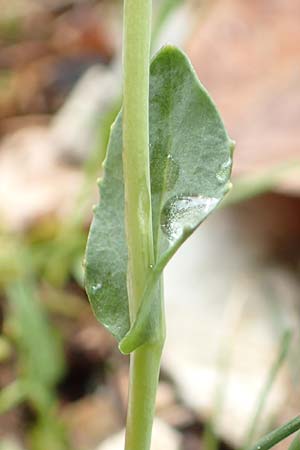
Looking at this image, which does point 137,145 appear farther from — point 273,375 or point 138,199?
A: point 273,375

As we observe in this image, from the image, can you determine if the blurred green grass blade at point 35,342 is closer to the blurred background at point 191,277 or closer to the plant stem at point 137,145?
the blurred background at point 191,277

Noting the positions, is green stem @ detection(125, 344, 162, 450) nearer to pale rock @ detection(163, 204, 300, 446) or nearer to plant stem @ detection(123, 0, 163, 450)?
plant stem @ detection(123, 0, 163, 450)

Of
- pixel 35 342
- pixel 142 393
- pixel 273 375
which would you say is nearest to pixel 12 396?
pixel 35 342

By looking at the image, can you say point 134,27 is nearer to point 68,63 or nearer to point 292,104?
point 292,104

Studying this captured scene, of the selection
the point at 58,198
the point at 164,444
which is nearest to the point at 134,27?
the point at 164,444

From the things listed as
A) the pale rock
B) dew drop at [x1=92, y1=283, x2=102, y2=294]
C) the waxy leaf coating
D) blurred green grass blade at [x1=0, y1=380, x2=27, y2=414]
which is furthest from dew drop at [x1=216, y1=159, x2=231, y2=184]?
blurred green grass blade at [x1=0, y1=380, x2=27, y2=414]
